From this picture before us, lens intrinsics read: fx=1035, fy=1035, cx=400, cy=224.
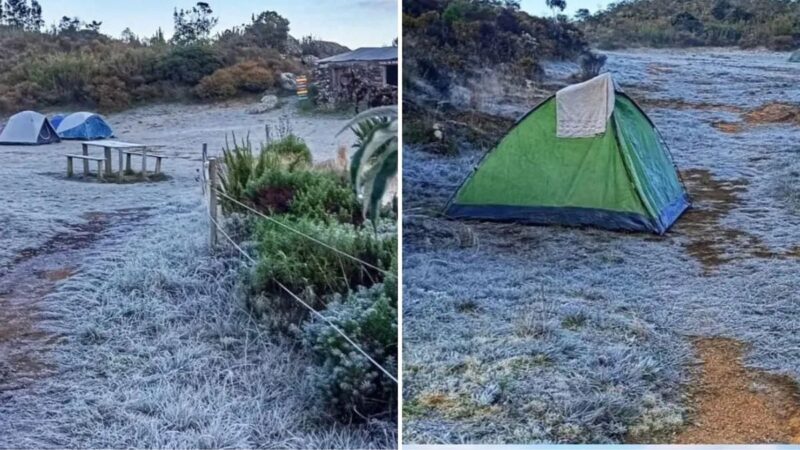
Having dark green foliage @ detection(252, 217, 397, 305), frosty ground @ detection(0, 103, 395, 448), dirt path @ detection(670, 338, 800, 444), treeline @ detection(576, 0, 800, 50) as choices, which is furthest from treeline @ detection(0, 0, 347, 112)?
dirt path @ detection(670, 338, 800, 444)

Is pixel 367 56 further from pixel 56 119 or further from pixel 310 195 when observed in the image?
pixel 56 119

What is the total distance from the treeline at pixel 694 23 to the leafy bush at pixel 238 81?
57.6 inches

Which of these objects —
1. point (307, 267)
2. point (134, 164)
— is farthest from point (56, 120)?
point (307, 267)

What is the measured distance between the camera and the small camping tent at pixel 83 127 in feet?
15.2

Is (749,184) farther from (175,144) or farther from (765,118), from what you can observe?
(175,144)

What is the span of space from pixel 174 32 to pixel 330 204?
3.40 ft

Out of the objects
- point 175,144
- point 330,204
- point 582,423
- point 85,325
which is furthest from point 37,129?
point 582,423

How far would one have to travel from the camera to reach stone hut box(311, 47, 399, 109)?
465 centimetres

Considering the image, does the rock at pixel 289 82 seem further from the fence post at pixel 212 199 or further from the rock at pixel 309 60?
the fence post at pixel 212 199

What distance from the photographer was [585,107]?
4.87m

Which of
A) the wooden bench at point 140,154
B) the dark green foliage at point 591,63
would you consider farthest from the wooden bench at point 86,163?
the dark green foliage at point 591,63

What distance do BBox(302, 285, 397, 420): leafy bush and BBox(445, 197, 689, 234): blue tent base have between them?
0.61 m

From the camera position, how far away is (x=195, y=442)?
14.5 feet

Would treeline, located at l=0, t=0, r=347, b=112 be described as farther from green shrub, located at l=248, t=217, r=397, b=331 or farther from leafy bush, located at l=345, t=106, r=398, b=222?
green shrub, located at l=248, t=217, r=397, b=331
